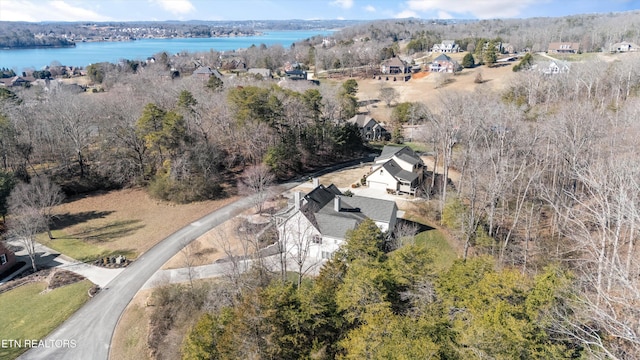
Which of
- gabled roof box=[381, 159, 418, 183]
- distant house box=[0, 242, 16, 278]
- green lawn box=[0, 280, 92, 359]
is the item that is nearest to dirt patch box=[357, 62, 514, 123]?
gabled roof box=[381, 159, 418, 183]

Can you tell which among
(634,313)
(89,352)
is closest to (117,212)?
(89,352)

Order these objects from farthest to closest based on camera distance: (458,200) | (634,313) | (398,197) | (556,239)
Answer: (398,197), (458,200), (556,239), (634,313)

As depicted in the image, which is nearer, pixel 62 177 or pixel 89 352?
pixel 89 352

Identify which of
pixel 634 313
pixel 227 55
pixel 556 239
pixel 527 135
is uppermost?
pixel 227 55

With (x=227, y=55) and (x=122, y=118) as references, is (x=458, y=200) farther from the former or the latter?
(x=227, y=55)

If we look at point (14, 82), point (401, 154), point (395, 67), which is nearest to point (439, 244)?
point (401, 154)

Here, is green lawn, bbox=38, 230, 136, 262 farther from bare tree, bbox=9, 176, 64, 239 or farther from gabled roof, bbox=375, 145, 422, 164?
gabled roof, bbox=375, 145, 422, 164

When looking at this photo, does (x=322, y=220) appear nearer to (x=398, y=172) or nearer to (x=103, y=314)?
(x=398, y=172)
